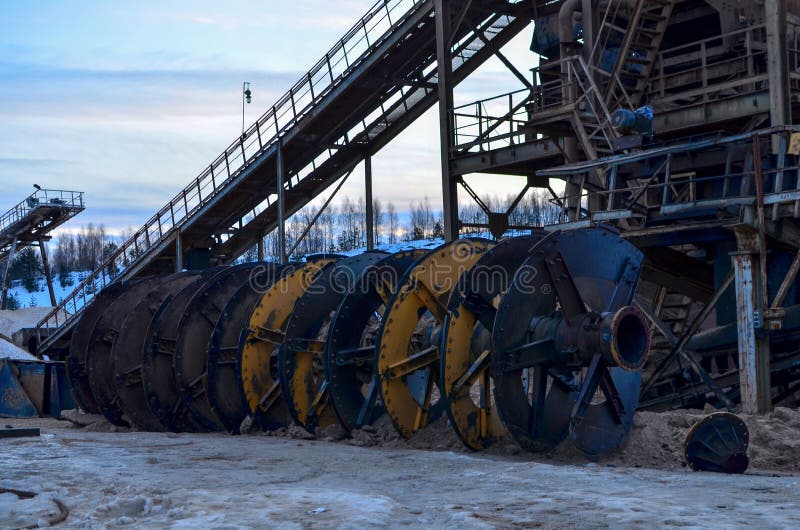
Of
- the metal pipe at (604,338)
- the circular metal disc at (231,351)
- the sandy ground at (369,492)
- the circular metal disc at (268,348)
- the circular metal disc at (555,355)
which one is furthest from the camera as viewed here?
the circular metal disc at (231,351)

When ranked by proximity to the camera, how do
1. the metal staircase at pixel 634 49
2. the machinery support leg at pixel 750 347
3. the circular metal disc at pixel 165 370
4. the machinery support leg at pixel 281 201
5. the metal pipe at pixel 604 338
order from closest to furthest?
1. the metal pipe at pixel 604 338
2. the machinery support leg at pixel 750 347
3. the circular metal disc at pixel 165 370
4. the metal staircase at pixel 634 49
5. the machinery support leg at pixel 281 201

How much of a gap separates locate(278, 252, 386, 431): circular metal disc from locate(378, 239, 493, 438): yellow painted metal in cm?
158

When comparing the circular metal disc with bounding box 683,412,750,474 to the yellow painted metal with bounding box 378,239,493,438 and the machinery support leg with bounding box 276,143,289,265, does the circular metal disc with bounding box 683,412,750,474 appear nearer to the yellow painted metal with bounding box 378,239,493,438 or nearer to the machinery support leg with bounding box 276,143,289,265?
the yellow painted metal with bounding box 378,239,493,438

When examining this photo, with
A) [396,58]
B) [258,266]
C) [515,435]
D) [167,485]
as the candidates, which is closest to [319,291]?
[258,266]

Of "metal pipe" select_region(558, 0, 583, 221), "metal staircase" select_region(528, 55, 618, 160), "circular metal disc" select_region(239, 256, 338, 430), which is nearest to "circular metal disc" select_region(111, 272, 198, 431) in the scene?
"circular metal disc" select_region(239, 256, 338, 430)

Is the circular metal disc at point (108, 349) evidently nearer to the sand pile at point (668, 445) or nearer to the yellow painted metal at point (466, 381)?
the sand pile at point (668, 445)

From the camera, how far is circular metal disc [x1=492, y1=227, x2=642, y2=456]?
10.9 metres

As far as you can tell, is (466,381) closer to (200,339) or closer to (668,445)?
(668,445)

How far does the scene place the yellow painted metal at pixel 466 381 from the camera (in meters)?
11.5

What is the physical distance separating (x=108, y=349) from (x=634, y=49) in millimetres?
12310

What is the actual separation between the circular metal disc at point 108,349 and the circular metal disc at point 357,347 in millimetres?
6047

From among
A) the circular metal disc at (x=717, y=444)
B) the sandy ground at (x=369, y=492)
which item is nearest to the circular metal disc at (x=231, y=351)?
the sandy ground at (x=369, y=492)

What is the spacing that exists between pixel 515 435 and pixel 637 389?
170cm

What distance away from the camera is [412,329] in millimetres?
12867
